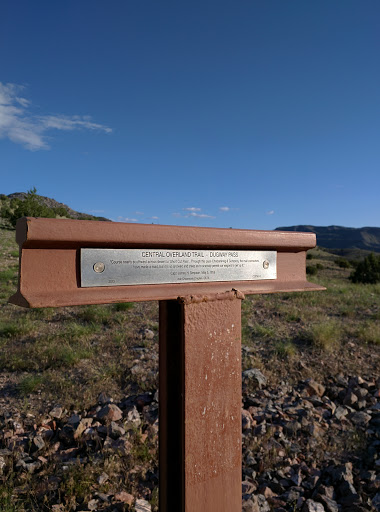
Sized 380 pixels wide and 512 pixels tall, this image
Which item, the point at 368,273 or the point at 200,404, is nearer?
the point at 200,404

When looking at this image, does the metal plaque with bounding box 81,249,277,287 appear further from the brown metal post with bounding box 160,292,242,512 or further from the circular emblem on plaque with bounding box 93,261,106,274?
the brown metal post with bounding box 160,292,242,512

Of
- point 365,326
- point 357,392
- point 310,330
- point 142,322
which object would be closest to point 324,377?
point 357,392

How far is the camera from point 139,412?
11.5 feet

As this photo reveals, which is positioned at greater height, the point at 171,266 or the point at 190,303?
the point at 171,266

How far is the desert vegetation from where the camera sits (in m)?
2.59

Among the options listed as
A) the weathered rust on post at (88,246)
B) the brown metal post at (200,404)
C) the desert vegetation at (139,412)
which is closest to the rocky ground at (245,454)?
the desert vegetation at (139,412)

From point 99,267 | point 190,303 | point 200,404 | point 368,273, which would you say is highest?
point 99,267

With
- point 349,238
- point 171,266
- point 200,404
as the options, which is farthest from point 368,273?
point 349,238

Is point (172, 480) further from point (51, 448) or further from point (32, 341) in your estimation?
point (32, 341)

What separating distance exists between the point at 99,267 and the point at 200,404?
0.85 metres

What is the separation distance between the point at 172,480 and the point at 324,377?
3191 millimetres

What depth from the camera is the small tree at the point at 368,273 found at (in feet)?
55.2

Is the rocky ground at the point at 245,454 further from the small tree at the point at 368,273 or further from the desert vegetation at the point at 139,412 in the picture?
the small tree at the point at 368,273

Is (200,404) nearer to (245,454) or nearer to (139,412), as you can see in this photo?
(245,454)
